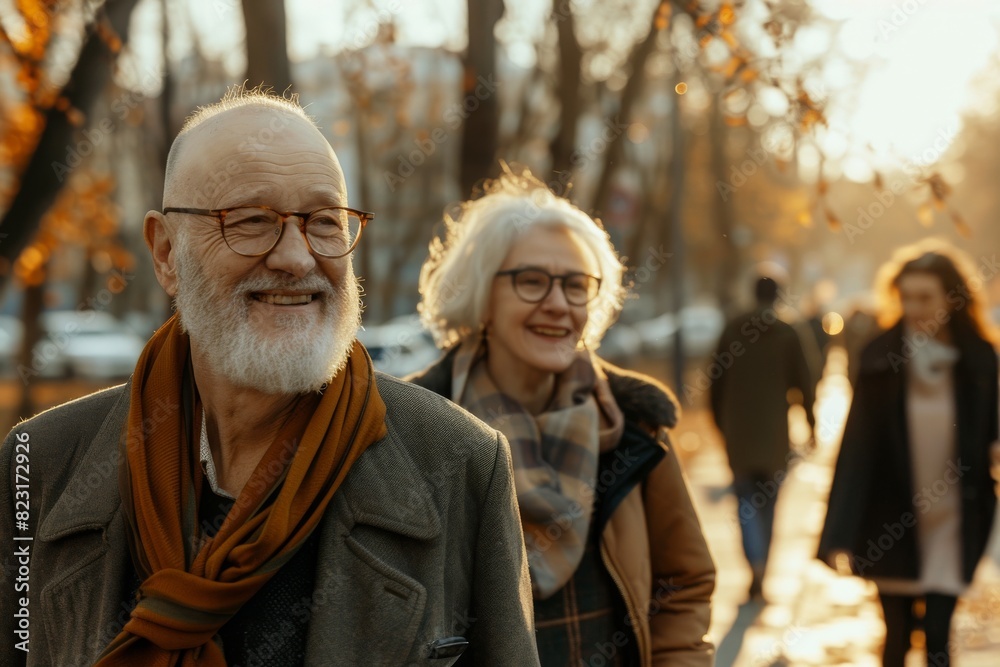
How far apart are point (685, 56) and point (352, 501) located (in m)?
12.5

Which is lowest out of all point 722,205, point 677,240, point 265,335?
point 265,335

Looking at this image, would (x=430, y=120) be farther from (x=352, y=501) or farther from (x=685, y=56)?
(x=352, y=501)

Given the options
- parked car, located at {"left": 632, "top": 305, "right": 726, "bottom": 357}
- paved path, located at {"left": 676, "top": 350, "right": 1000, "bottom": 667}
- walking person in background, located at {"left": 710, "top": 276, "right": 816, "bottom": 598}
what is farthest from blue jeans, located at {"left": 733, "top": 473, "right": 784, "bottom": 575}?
parked car, located at {"left": 632, "top": 305, "right": 726, "bottom": 357}

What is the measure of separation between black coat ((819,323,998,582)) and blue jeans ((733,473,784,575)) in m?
2.91

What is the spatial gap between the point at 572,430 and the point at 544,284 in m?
0.49

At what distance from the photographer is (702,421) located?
23.9 meters

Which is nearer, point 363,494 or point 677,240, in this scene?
point 363,494

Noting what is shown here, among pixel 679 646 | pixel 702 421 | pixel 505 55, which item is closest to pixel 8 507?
pixel 679 646

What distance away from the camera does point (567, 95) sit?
15250 mm

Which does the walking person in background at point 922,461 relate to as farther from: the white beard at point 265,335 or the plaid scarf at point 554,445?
the white beard at point 265,335

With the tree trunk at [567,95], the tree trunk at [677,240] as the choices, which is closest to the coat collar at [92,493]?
the tree trunk at [567,95]

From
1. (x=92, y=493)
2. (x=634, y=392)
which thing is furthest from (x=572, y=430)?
(x=92, y=493)

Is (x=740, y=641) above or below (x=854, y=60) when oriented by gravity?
below

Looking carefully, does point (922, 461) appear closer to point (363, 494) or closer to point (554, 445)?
point (554, 445)
